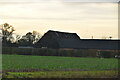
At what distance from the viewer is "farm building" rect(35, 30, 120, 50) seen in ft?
221

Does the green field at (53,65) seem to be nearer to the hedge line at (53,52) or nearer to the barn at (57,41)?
the hedge line at (53,52)

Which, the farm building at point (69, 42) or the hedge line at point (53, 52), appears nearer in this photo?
the hedge line at point (53, 52)

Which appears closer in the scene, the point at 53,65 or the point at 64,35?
the point at 53,65

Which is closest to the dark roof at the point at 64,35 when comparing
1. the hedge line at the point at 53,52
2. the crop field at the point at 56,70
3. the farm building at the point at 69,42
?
the farm building at the point at 69,42

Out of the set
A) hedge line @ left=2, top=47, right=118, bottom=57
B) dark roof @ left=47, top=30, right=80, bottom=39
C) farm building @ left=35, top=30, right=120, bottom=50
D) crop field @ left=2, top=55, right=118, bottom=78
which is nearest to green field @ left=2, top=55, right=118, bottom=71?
crop field @ left=2, top=55, right=118, bottom=78

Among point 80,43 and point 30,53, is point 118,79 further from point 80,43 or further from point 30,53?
point 80,43

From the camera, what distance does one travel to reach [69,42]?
71000mm

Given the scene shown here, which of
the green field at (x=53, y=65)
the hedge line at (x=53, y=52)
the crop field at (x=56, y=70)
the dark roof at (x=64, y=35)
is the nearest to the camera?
the crop field at (x=56, y=70)

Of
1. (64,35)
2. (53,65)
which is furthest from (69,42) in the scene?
(53,65)

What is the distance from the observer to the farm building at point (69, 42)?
67.3 metres

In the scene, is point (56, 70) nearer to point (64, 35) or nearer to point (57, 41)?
point (57, 41)

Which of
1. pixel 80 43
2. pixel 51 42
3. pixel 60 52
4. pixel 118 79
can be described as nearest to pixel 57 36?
pixel 51 42

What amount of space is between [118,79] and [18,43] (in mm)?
60049

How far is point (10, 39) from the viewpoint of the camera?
67.8m
